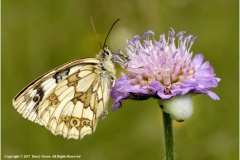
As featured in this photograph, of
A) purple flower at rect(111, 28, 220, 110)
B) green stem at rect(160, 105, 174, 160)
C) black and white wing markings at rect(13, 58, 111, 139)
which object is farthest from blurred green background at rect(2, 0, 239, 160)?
green stem at rect(160, 105, 174, 160)

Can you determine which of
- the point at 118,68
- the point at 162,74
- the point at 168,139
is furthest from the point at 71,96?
the point at 118,68

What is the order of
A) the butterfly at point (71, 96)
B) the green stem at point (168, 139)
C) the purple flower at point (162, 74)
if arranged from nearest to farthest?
the green stem at point (168, 139), the purple flower at point (162, 74), the butterfly at point (71, 96)

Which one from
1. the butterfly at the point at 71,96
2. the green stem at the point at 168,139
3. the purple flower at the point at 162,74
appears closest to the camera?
the green stem at the point at 168,139

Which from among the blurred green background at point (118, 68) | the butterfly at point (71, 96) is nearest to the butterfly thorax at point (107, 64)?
the butterfly at point (71, 96)

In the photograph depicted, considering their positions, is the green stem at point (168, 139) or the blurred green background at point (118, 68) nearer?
the green stem at point (168, 139)

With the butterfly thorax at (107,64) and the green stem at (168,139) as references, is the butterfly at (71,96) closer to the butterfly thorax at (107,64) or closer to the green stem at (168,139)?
the butterfly thorax at (107,64)

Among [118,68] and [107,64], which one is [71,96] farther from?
[118,68]

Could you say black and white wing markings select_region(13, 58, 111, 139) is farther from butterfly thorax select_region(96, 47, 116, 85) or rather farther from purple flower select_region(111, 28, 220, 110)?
purple flower select_region(111, 28, 220, 110)

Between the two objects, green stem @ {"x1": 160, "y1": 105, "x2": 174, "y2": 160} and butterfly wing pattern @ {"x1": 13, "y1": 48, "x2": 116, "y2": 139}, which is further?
butterfly wing pattern @ {"x1": 13, "y1": 48, "x2": 116, "y2": 139}
